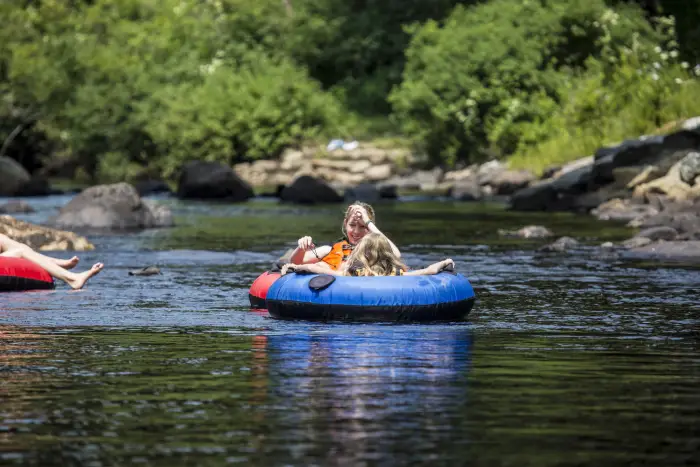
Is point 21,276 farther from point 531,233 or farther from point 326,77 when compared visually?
point 326,77

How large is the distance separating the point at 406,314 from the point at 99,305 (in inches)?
139

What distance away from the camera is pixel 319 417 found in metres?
8.65

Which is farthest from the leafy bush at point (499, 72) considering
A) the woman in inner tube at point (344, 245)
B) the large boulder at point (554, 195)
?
the woman in inner tube at point (344, 245)

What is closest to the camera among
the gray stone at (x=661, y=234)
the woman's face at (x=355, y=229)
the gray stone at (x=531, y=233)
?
the woman's face at (x=355, y=229)

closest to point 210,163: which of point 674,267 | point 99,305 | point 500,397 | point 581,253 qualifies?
point 581,253

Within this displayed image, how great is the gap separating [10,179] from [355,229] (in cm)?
3340

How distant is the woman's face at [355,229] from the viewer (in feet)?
46.7

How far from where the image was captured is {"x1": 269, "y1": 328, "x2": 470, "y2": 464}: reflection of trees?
316 inches

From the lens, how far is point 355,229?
14.3 meters

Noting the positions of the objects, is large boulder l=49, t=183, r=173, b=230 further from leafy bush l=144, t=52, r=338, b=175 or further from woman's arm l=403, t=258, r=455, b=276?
leafy bush l=144, t=52, r=338, b=175

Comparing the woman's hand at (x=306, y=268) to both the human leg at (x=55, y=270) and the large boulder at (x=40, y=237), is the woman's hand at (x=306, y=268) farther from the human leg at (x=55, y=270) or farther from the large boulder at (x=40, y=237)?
the large boulder at (x=40, y=237)

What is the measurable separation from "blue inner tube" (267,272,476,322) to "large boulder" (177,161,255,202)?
30.2 metres

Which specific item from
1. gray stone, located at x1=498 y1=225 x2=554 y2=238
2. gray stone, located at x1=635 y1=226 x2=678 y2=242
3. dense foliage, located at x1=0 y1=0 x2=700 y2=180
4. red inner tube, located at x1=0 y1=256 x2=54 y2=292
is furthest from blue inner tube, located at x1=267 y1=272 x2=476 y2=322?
dense foliage, located at x1=0 y1=0 x2=700 y2=180

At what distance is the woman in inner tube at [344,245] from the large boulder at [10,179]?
107 ft
